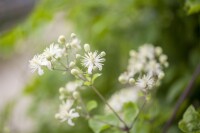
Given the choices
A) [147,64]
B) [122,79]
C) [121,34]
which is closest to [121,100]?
[147,64]

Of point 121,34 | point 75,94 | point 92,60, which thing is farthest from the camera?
point 121,34

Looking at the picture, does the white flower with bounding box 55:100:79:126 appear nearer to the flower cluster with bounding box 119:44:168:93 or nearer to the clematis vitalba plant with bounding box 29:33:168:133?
the clematis vitalba plant with bounding box 29:33:168:133

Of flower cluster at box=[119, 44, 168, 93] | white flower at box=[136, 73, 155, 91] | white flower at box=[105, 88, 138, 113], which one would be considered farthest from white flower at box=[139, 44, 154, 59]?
white flower at box=[136, 73, 155, 91]

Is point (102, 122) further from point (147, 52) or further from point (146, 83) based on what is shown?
point (147, 52)

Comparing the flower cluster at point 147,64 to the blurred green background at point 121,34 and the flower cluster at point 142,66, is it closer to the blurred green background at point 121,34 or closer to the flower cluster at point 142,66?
the flower cluster at point 142,66

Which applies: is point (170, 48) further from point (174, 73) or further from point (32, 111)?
point (32, 111)

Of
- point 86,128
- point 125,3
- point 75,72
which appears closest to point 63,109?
point 75,72
